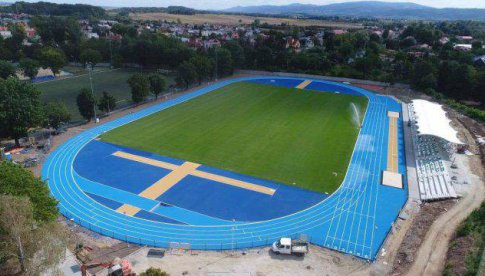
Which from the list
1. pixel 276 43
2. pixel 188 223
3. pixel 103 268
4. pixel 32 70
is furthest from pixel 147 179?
pixel 276 43

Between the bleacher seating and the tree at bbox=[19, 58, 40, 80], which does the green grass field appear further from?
the tree at bbox=[19, 58, 40, 80]

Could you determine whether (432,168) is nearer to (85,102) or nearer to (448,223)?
(448,223)

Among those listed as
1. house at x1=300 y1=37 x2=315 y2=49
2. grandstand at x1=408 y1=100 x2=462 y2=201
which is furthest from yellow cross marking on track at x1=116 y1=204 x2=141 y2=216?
house at x1=300 y1=37 x2=315 y2=49

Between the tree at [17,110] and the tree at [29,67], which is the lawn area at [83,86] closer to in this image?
the tree at [29,67]

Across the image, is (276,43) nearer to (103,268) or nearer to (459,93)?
(459,93)

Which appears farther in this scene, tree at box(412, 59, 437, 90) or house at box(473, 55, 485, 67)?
house at box(473, 55, 485, 67)

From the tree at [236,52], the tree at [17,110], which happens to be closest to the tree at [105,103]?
→ the tree at [17,110]
